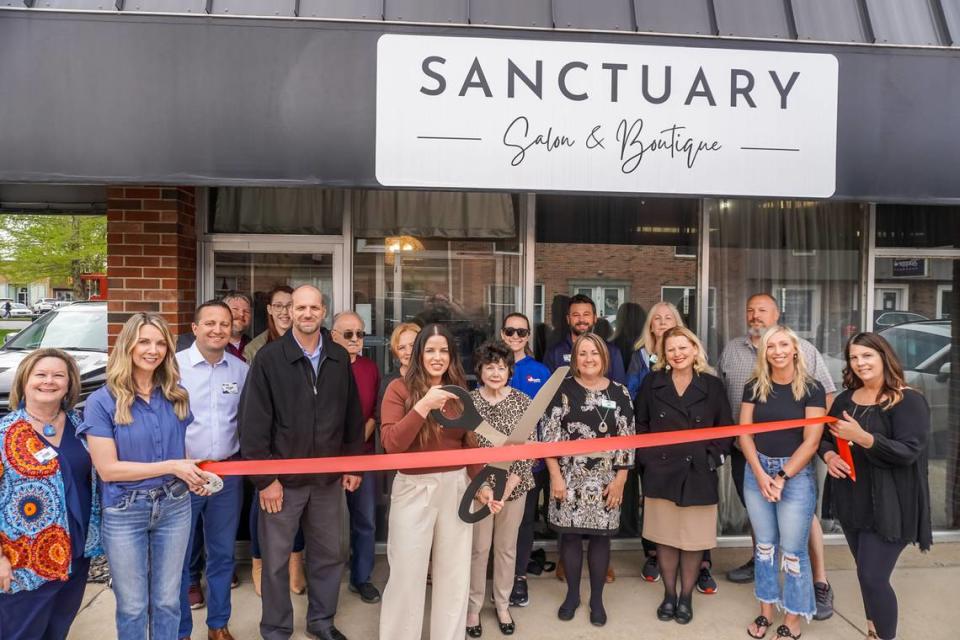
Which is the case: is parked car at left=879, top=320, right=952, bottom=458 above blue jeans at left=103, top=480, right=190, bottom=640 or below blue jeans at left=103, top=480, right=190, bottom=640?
above

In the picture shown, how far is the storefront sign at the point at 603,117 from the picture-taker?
12.1 feet

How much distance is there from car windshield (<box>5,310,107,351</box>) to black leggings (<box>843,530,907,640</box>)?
7.85 meters

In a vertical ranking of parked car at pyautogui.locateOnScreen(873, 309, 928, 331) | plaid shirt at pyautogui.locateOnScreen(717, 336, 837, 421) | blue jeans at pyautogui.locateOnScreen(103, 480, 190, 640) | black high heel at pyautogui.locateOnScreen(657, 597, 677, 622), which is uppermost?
parked car at pyautogui.locateOnScreen(873, 309, 928, 331)

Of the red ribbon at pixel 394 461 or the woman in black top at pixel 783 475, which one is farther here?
the woman in black top at pixel 783 475

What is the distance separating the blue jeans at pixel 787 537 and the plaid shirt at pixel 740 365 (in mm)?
733

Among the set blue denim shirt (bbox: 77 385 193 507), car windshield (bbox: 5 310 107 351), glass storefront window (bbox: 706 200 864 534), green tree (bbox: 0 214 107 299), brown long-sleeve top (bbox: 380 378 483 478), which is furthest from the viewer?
green tree (bbox: 0 214 107 299)

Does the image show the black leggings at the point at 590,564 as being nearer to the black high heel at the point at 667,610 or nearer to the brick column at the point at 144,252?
the black high heel at the point at 667,610

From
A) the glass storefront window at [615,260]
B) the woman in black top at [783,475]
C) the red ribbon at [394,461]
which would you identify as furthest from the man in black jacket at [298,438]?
the woman in black top at [783,475]

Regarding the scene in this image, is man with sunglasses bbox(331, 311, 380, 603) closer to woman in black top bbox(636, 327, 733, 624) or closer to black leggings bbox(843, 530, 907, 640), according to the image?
woman in black top bbox(636, 327, 733, 624)

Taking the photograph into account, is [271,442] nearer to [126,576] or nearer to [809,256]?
[126,576]

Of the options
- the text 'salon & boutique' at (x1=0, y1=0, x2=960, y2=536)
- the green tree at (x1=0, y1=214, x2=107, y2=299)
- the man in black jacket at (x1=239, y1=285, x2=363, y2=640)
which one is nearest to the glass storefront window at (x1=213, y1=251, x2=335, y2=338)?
the text 'salon & boutique' at (x1=0, y1=0, x2=960, y2=536)

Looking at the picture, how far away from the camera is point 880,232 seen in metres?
5.39

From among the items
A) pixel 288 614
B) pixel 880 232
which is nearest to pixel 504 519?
pixel 288 614

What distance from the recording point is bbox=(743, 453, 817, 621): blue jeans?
3662 millimetres
